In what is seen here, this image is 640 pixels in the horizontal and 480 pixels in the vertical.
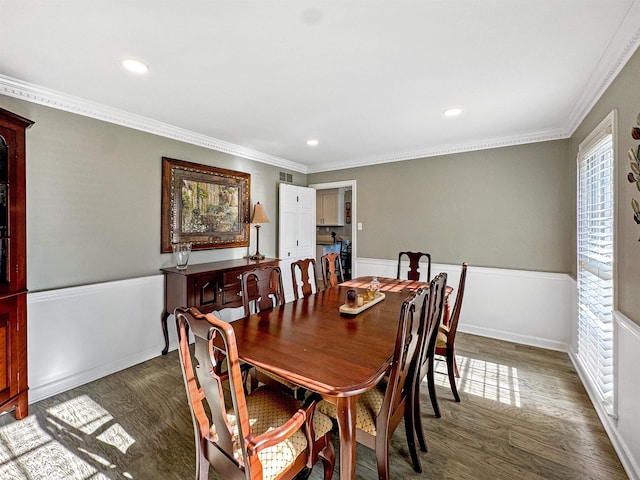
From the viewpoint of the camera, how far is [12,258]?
204 centimetres

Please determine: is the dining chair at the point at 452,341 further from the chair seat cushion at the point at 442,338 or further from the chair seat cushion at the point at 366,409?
the chair seat cushion at the point at 366,409

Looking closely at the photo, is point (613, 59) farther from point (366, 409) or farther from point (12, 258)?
point (12, 258)

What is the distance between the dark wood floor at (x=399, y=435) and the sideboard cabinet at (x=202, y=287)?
0.68 m

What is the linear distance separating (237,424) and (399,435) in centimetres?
146

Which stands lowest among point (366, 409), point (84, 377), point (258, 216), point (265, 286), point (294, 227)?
point (84, 377)

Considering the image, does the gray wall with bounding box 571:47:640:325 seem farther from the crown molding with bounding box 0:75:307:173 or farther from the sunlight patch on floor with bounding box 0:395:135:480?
the crown molding with bounding box 0:75:307:173

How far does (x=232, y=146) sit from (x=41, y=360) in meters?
2.91

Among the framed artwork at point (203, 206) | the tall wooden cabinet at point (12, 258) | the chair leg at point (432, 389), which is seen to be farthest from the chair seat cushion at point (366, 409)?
the framed artwork at point (203, 206)

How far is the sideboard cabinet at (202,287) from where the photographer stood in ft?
9.76

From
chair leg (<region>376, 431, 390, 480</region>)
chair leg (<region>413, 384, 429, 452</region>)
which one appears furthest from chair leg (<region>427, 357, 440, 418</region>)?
chair leg (<region>376, 431, 390, 480</region>)

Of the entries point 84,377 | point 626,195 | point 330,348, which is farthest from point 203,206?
point 626,195

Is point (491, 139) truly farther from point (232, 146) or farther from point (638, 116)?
point (232, 146)

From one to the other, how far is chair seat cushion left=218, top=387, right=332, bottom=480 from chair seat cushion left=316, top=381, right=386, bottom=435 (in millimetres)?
62

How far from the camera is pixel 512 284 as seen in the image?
11.8ft
